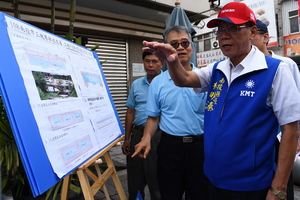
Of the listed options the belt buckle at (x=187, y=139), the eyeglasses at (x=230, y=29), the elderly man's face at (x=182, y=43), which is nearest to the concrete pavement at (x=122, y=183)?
the belt buckle at (x=187, y=139)

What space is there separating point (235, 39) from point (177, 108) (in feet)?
2.82

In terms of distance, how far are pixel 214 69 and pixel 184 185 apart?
118 cm

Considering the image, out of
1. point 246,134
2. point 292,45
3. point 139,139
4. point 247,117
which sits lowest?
point 139,139

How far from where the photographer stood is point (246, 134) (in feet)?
4.55

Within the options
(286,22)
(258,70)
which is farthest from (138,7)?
(286,22)

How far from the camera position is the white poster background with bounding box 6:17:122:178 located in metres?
1.44

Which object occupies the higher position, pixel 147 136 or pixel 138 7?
pixel 138 7

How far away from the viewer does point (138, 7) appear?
5.64 metres

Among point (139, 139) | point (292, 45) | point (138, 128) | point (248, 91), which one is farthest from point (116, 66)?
point (292, 45)

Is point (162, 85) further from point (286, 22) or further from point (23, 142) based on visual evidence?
point (286, 22)

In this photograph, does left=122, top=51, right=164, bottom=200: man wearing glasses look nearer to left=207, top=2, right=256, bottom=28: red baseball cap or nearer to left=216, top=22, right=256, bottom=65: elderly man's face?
left=216, top=22, right=256, bottom=65: elderly man's face

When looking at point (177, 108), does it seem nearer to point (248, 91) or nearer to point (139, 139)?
point (248, 91)

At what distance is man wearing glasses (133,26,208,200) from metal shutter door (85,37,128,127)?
4.35 m

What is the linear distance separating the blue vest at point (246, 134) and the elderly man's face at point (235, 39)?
0.17 m
